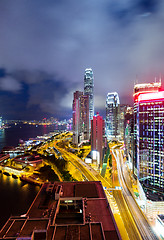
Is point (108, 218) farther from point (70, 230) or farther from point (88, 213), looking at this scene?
point (70, 230)

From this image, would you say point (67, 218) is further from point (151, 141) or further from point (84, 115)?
point (84, 115)

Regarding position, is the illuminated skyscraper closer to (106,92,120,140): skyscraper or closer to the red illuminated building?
the red illuminated building

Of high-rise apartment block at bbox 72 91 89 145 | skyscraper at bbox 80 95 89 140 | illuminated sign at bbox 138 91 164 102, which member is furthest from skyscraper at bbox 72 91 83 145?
illuminated sign at bbox 138 91 164 102

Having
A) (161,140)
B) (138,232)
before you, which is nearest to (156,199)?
(138,232)

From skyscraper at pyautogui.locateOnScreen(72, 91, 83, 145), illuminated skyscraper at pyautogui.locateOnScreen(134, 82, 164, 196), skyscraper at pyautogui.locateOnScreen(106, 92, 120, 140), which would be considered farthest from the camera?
skyscraper at pyautogui.locateOnScreen(106, 92, 120, 140)

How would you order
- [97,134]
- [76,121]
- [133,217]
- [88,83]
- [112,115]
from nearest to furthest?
[133,217] → [97,134] → [76,121] → [112,115] → [88,83]

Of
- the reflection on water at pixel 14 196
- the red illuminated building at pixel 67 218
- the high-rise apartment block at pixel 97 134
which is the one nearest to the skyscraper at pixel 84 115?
the high-rise apartment block at pixel 97 134

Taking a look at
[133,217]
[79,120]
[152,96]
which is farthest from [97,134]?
[79,120]

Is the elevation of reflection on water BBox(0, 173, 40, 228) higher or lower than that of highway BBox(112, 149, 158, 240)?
lower
